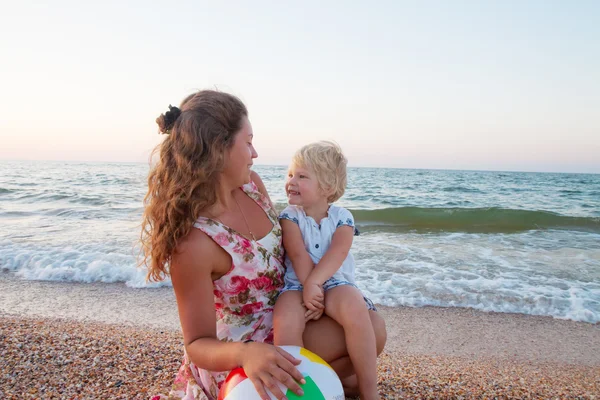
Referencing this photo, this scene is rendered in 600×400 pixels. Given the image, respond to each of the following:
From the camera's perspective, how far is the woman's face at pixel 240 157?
226 centimetres

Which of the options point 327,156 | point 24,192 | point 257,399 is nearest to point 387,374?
point 327,156

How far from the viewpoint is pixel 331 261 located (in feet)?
8.65

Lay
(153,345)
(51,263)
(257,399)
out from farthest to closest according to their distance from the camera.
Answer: (51,263)
(153,345)
(257,399)

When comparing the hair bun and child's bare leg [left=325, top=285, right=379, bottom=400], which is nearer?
the hair bun

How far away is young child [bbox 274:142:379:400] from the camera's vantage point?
7.83 feet

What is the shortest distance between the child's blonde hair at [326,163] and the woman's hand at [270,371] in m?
1.37

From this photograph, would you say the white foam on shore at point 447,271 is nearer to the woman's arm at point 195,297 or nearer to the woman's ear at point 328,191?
the woman's ear at point 328,191

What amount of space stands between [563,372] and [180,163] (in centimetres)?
407

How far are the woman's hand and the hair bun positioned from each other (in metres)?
1.10

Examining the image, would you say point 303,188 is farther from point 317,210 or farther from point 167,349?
point 167,349

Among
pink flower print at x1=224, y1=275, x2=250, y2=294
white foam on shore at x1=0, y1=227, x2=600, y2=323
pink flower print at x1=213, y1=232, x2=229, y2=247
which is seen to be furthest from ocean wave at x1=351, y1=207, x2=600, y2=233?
pink flower print at x1=213, y1=232, x2=229, y2=247

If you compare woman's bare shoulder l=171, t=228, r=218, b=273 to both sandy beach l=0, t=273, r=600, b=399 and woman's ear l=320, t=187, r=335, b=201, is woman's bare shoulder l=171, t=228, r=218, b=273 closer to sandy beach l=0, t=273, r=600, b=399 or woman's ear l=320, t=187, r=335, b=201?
woman's ear l=320, t=187, r=335, b=201

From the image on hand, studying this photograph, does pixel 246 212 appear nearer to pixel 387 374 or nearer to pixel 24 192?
pixel 387 374

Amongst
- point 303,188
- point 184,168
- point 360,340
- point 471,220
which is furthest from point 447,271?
point 471,220
